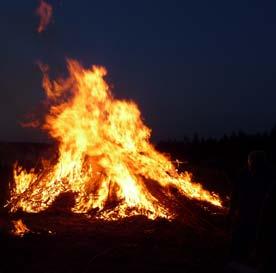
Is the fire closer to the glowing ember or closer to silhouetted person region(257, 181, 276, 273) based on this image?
the glowing ember

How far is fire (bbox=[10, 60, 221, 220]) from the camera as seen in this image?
13.9 metres

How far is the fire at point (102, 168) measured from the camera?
45.4 ft

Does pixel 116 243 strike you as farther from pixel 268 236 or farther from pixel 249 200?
pixel 268 236

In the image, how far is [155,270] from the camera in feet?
27.8

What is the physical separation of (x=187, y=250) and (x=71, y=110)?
7.33 meters

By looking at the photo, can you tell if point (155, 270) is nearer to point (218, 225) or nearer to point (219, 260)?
point (219, 260)

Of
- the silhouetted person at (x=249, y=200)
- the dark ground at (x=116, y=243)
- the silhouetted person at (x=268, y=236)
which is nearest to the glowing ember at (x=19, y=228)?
the dark ground at (x=116, y=243)

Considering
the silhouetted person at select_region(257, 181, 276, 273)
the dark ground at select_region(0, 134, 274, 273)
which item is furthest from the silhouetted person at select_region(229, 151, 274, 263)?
the silhouetted person at select_region(257, 181, 276, 273)

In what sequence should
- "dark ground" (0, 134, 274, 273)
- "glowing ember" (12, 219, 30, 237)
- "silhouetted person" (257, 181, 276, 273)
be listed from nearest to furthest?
"silhouetted person" (257, 181, 276, 273) < "dark ground" (0, 134, 274, 273) < "glowing ember" (12, 219, 30, 237)

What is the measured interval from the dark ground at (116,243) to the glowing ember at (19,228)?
0.14m

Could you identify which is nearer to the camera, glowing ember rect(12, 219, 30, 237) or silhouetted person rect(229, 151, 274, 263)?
silhouetted person rect(229, 151, 274, 263)

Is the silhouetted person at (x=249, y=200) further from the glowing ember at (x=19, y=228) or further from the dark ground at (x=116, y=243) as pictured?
the glowing ember at (x=19, y=228)

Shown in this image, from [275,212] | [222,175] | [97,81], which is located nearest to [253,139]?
[222,175]

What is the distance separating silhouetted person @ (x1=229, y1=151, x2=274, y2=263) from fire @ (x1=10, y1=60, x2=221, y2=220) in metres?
4.74
